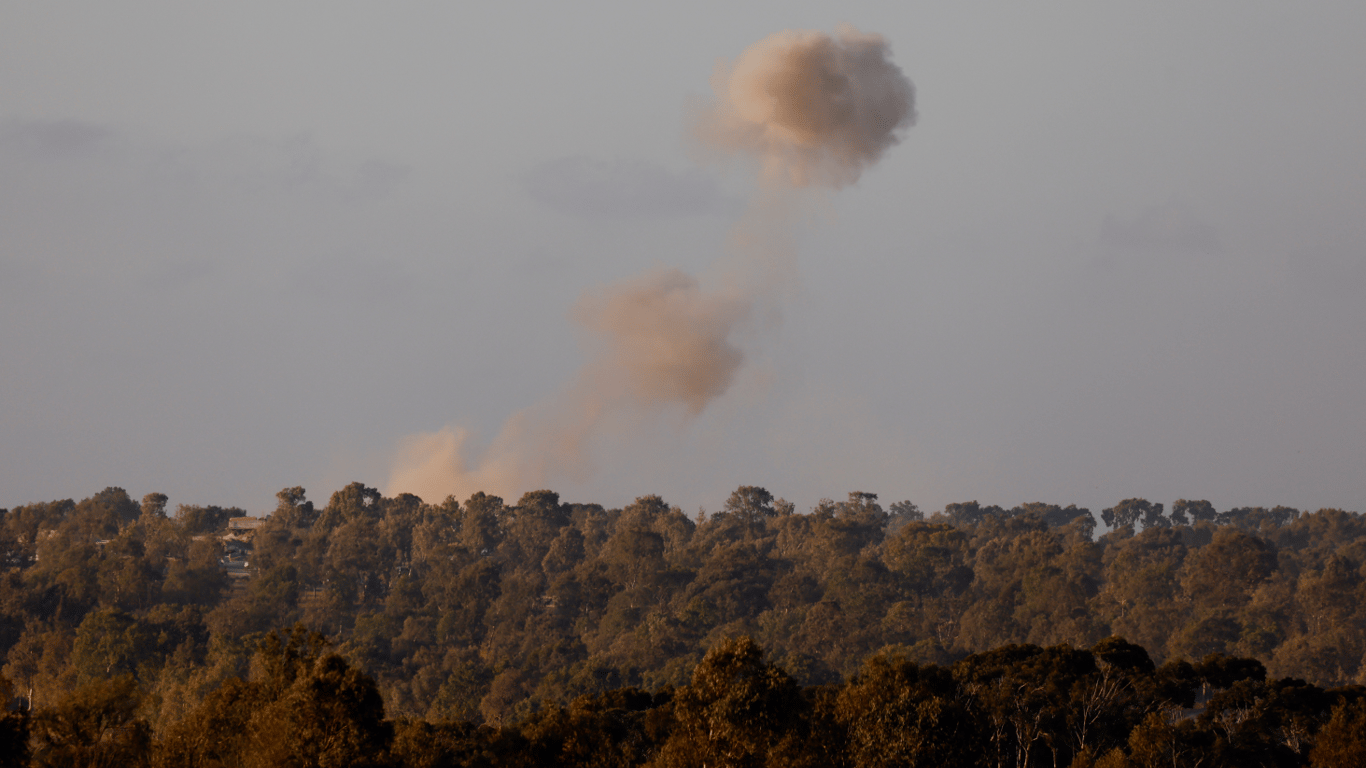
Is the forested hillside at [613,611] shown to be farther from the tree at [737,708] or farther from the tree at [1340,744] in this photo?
the tree at [737,708]

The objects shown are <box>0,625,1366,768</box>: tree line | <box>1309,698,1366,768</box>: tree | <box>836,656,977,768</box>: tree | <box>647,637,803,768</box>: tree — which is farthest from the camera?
<box>1309,698,1366,768</box>: tree

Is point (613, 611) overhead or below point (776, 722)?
overhead

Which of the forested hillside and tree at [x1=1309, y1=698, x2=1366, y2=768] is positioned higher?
the forested hillside

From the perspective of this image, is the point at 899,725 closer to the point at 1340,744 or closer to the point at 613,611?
the point at 1340,744

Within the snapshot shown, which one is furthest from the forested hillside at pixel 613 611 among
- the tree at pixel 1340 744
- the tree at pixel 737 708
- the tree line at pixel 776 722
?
the tree at pixel 737 708

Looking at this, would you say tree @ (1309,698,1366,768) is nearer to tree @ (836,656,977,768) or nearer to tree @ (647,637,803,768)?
tree @ (836,656,977,768)

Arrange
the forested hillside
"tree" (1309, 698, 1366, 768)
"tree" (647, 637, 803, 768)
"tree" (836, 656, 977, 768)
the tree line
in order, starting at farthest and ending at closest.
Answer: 1. the forested hillside
2. "tree" (1309, 698, 1366, 768)
3. "tree" (836, 656, 977, 768)
4. the tree line
5. "tree" (647, 637, 803, 768)

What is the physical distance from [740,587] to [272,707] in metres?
109

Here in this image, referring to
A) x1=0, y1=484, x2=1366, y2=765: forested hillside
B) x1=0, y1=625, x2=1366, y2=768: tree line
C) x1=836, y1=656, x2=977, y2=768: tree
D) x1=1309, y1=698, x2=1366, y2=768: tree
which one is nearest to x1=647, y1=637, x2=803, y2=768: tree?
x1=0, y1=625, x2=1366, y2=768: tree line

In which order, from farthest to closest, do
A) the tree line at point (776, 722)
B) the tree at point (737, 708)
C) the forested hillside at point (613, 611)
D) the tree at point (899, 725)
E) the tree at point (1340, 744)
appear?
the forested hillside at point (613, 611), the tree at point (1340, 744), the tree at point (899, 725), the tree line at point (776, 722), the tree at point (737, 708)

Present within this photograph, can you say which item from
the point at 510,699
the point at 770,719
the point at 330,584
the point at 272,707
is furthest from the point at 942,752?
the point at 330,584

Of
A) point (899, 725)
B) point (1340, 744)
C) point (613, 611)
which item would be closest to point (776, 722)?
point (899, 725)

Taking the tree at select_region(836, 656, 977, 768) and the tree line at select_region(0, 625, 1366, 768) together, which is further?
the tree at select_region(836, 656, 977, 768)

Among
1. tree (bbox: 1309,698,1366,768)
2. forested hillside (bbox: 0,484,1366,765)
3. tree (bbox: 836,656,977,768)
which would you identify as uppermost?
forested hillside (bbox: 0,484,1366,765)
